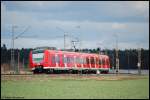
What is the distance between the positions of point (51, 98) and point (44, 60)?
3277cm

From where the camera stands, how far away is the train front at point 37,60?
56.5 metres

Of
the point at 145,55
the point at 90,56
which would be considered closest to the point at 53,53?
the point at 90,56

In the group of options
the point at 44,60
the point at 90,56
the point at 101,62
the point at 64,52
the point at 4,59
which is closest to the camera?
the point at 44,60

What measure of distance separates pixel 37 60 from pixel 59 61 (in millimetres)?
2892

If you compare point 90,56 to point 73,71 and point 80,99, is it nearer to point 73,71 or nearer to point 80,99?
point 73,71

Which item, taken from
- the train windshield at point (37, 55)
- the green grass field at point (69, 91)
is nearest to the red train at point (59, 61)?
the train windshield at point (37, 55)

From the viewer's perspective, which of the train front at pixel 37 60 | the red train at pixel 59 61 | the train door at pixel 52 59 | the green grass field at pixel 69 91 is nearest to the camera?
the green grass field at pixel 69 91

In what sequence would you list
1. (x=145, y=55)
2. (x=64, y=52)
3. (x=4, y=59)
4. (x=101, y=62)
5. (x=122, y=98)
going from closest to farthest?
1. (x=122, y=98)
2. (x=64, y=52)
3. (x=101, y=62)
4. (x=4, y=59)
5. (x=145, y=55)

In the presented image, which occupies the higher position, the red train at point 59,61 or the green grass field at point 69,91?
the red train at point 59,61

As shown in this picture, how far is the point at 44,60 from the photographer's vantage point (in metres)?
56.0

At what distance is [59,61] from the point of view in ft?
191

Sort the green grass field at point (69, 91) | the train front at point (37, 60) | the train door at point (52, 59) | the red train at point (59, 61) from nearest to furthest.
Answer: the green grass field at point (69, 91) → the red train at point (59, 61) → the train front at point (37, 60) → the train door at point (52, 59)

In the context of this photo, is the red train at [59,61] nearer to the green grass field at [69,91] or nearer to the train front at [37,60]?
the train front at [37,60]

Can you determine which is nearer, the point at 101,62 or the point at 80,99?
the point at 80,99
